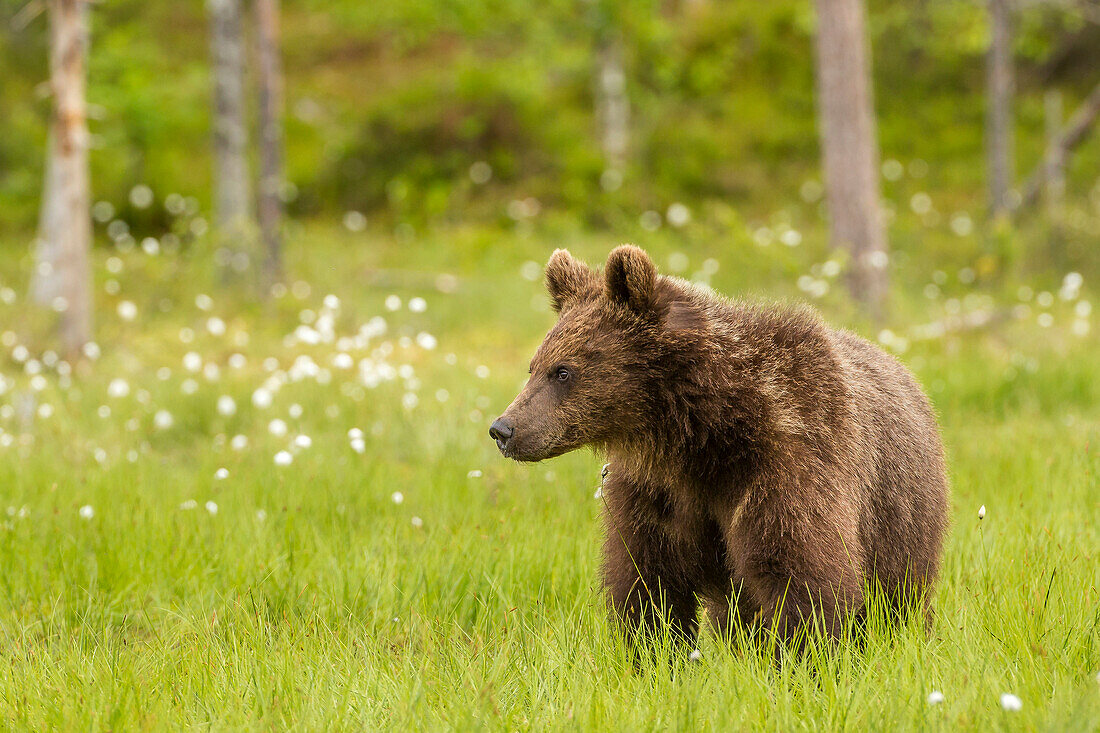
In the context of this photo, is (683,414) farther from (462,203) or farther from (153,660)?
(462,203)

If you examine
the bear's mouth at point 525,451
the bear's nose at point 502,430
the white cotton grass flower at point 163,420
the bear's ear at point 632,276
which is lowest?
the white cotton grass flower at point 163,420

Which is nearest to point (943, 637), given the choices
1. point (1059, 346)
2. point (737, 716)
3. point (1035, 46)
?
point (737, 716)

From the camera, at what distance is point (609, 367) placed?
3.66m

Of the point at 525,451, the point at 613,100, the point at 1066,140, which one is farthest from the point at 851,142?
the point at 525,451

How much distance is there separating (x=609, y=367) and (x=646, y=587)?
0.80 m

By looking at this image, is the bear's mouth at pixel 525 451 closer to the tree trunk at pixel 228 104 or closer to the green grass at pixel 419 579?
the green grass at pixel 419 579

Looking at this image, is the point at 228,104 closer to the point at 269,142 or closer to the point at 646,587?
the point at 269,142

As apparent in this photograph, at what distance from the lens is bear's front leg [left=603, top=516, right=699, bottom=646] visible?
3623 millimetres

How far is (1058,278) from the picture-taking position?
1382cm

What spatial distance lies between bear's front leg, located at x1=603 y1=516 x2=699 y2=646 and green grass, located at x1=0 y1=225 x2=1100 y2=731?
5.6 inches

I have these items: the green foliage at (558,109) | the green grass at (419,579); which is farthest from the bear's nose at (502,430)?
the green foliage at (558,109)

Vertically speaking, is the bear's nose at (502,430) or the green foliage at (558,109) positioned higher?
the green foliage at (558,109)

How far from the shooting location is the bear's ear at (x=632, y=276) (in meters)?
3.59

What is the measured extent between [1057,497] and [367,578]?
3546mm
